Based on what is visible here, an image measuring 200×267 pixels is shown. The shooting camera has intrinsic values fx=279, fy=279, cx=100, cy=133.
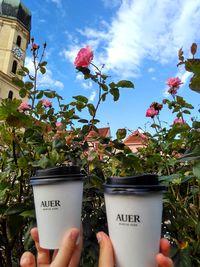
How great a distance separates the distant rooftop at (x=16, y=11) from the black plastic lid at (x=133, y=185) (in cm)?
2638

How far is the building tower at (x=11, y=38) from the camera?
21781 mm

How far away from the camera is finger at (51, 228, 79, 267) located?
1.77 ft

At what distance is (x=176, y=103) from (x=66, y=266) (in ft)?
3.75

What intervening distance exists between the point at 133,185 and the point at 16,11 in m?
27.1

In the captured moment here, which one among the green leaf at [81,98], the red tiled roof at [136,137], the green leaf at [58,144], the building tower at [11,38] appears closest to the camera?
the green leaf at [58,144]

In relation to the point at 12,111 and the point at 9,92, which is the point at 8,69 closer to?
the point at 9,92

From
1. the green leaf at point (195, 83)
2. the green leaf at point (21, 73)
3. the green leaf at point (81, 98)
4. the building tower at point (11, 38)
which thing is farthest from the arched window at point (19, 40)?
the green leaf at point (195, 83)

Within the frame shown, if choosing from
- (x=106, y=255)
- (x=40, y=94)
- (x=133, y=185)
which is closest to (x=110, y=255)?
(x=106, y=255)

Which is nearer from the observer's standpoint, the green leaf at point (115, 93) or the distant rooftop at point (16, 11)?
the green leaf at point (115, 93)

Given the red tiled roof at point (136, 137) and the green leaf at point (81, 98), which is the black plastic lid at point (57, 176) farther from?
the red tiled roof at point (136, 137)

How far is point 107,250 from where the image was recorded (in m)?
0.51

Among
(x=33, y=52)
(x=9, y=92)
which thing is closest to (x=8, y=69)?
(x=9, y=92)

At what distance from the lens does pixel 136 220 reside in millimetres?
487

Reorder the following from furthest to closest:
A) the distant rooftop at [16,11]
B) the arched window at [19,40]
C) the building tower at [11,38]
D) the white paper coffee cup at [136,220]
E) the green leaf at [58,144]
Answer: the distant rooftop at [16,11]
the arched window at [19,40]
the building tower at [11,38]
the green leaf at [58,144]
the white paper coffee cup at [136,220]
